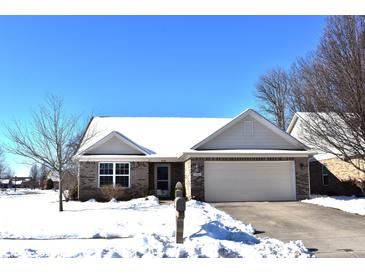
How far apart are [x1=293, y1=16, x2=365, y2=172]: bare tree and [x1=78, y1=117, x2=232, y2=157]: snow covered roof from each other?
7.88m

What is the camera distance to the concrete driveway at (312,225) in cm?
967

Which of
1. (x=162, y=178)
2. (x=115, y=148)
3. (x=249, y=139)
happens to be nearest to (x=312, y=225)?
(x=249, y=139)

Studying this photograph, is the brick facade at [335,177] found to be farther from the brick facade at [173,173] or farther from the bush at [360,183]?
the brick facade at [173,173]

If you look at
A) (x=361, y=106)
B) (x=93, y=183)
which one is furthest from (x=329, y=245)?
(x=93, y=183)

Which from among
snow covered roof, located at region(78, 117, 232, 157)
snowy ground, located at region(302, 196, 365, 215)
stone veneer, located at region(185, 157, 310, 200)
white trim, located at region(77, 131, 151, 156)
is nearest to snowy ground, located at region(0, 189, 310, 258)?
snowy ground, located at region(302, 196, 365, 215)

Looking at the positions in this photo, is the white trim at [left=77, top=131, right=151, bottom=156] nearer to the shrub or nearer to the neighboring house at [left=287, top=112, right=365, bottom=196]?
the shrub

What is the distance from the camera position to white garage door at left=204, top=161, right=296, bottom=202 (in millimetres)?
21797

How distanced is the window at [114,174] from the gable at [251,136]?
5.39 metres

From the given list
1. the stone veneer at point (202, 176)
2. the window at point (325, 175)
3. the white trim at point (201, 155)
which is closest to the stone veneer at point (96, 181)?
the white trim at point (201, 155)

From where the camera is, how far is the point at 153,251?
8.38 metres

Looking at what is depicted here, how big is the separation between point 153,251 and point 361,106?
1147cm

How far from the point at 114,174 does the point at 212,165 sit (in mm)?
5971

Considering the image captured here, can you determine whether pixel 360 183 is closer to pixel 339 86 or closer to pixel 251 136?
pixel 251 136
